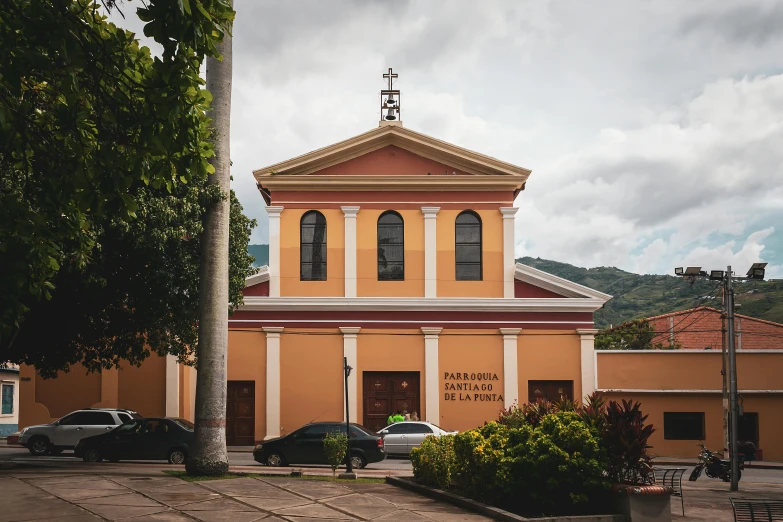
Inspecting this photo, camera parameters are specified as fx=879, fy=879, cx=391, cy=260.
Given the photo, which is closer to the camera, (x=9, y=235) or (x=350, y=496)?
(x=9, y=235)

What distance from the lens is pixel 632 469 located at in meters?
13.2

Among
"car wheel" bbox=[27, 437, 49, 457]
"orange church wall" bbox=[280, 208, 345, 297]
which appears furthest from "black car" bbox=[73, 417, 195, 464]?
"orange church wall" bbox=[280, 208, 345, 297]

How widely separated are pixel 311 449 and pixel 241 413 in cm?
816

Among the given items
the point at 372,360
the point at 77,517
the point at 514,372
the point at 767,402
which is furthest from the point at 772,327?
the point at 77,517

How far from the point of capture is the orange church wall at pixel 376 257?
3178 cm

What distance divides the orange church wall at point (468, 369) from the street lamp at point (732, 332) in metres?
7.49

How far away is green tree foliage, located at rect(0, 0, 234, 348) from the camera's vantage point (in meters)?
7.88

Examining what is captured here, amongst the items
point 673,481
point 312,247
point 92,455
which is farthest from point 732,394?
point 92,455

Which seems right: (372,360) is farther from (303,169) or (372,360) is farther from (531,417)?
(531,417)

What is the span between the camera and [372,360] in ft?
103

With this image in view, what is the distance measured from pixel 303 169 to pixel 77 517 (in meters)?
21.4

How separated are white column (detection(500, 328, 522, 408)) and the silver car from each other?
15.1 feet

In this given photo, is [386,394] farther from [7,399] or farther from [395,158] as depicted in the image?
[7,399]

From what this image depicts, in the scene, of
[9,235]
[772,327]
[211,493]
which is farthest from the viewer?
[772,327]
